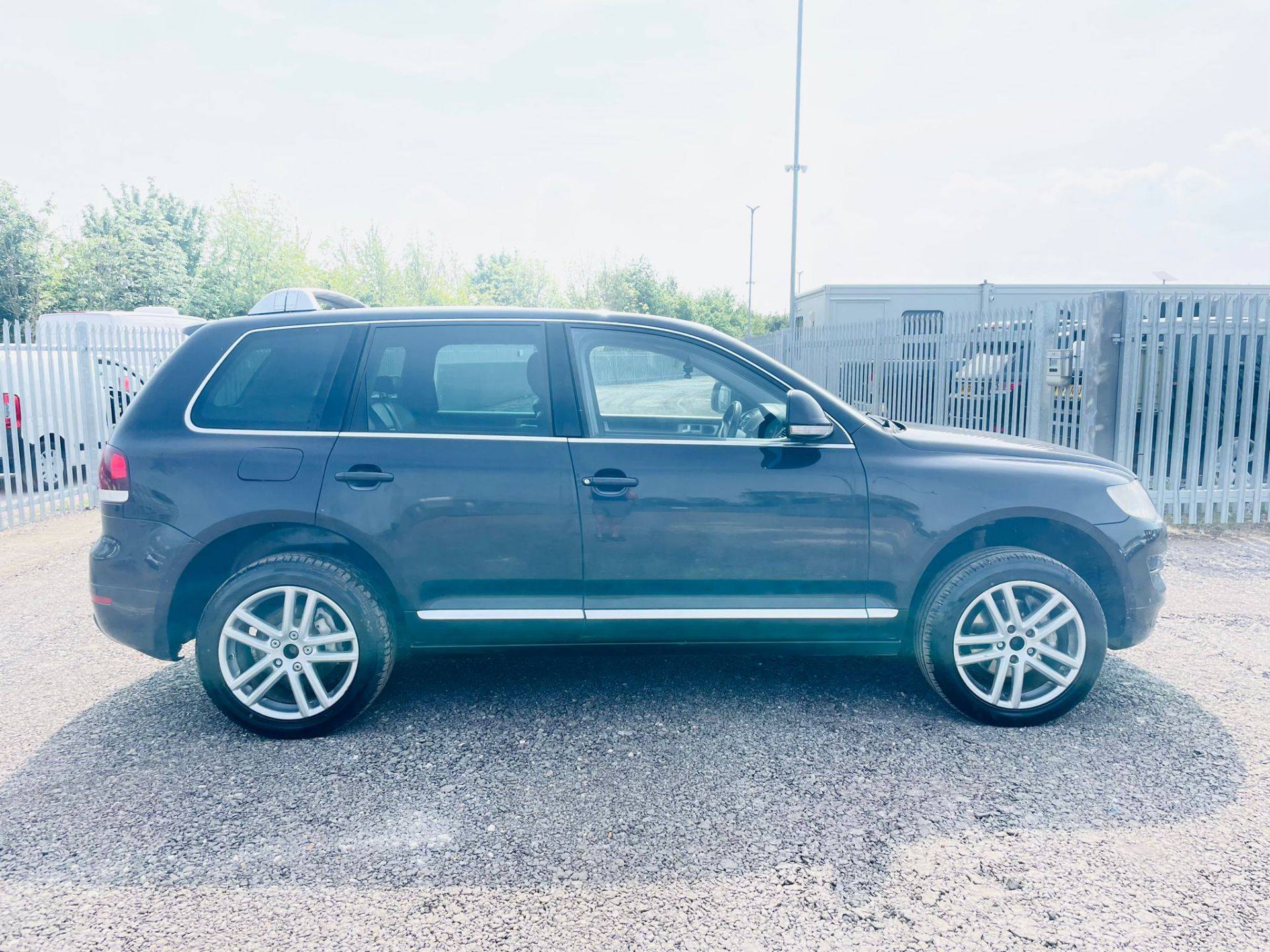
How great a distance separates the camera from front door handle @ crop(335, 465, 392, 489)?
3434 mm

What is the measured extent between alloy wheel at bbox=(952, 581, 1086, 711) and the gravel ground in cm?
18

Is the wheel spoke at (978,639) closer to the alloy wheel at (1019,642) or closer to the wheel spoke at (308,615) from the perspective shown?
the alloy wheel at (1019,642)

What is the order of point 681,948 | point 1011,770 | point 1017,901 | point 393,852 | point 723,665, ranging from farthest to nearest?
point 723,665 → point 1011,770 → point 393,852 → point 1017,901 → point 681,948

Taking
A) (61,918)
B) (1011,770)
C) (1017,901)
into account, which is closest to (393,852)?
(61,918)

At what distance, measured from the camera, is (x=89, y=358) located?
9.45 metres

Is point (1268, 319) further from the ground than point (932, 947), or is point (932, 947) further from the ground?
point (1268, 319)

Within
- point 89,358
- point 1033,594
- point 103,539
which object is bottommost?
point 1033,594

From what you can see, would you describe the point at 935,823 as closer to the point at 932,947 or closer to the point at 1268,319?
the point at 932,947

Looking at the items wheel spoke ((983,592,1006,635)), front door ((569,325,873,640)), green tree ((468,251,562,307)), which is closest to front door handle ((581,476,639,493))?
front door ((569,325,873,640))

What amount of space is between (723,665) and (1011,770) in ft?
5.10

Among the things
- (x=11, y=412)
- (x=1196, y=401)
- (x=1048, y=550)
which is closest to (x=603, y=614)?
(x=1048, y=550)

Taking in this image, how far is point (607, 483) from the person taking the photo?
3455 millimetres

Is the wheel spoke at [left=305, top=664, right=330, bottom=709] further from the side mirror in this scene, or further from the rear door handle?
the side mirror

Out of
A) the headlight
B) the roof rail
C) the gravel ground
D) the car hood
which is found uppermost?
the roof rail
